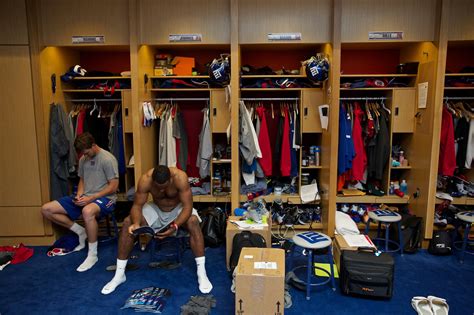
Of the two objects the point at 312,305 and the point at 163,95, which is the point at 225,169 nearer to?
the point at 163,95

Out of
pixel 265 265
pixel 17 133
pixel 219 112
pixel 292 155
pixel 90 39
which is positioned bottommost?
pixel 265 265

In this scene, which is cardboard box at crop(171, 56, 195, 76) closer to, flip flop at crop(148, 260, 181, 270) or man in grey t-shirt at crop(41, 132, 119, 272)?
man in grey t-shirt at crop(41, 132, 119, 272)

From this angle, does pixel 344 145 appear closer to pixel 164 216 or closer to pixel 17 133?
pixel 164 216

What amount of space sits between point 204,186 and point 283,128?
1118 mm

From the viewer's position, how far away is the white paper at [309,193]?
13.2 feet

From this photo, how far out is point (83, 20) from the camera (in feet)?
12.3

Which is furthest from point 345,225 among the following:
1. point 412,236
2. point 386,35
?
point 386,35

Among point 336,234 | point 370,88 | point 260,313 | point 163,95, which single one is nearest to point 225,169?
point 163,95

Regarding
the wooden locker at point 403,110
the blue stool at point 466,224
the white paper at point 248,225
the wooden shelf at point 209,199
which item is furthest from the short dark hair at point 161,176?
the blue stool at point 466,224

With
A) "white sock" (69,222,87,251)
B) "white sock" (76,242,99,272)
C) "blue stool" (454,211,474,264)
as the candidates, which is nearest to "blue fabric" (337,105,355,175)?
"blue stool" (454,211,474,264)

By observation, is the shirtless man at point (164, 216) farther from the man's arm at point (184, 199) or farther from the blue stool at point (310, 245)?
the blue stool at point (310, 245)

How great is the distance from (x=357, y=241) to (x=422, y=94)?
1713 millimetres

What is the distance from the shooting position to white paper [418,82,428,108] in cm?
372

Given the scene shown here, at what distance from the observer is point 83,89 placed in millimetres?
4164
